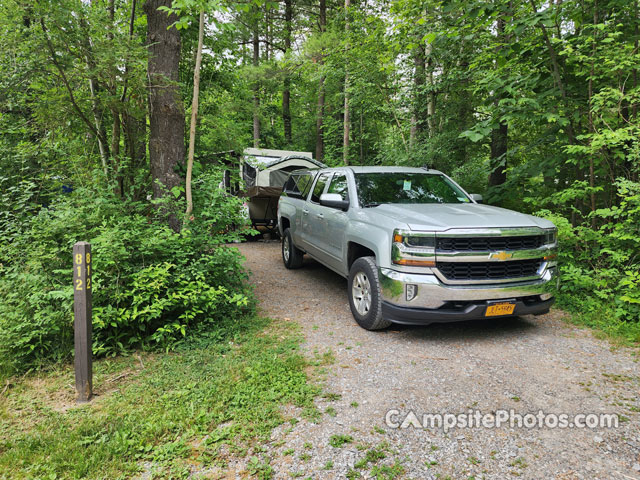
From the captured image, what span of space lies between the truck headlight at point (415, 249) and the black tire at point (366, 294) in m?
0.45

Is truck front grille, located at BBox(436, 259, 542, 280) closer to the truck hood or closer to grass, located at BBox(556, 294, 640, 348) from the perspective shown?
the truck hood

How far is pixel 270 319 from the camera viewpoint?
504cm

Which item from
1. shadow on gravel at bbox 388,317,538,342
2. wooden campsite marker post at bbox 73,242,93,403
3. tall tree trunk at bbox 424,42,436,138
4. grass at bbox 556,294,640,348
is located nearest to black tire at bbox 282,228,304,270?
shadow on gravel at bbox 388,317,538,342

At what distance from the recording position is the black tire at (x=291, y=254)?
774 cm

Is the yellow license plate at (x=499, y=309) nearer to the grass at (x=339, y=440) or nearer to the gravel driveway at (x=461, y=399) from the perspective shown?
the gravel driveway at (x=461, y=399)

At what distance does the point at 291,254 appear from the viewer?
7.79 metres

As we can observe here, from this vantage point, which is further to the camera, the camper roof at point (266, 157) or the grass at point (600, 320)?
the camper roof at point (266, 157)

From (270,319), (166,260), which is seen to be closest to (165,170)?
(166,260)

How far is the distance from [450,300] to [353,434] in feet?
5.93

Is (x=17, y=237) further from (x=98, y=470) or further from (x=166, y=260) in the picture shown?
(x=98, y=470)

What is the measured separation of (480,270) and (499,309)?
1.51 feet

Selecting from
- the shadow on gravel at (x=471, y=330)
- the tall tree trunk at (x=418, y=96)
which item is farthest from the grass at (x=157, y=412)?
the tall tree trunk at (x=418, y=96)

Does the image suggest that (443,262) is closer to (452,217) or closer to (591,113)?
(452,217)

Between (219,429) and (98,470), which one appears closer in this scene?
(98,470)
